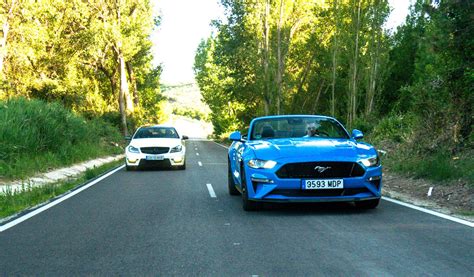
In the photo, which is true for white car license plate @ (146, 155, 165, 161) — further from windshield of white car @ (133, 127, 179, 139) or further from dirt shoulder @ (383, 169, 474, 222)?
dirt shoulder @ (383, 169, 474, 222)

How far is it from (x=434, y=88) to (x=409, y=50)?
31303mm

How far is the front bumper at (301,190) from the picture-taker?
7.37 meters

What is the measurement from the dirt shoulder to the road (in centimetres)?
61

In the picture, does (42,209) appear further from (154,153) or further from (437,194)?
(154,153)

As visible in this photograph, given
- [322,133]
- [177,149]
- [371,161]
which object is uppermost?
[322,133]

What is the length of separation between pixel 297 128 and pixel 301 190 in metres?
1.97

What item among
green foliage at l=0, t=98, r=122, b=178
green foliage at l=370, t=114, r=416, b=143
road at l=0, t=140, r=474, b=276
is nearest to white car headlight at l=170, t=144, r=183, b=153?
green foliage at l=0, t=98, r=122, b=178

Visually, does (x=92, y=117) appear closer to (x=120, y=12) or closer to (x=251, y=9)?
(x=120, y=12)

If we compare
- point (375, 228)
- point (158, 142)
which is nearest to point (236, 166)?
point (375, 228)

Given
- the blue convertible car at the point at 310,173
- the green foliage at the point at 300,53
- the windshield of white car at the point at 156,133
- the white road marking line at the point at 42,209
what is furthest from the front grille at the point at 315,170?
the green foliage at the point at 300,53

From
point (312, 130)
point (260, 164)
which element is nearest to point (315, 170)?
point (260, 164)

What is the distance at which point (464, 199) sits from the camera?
8.85 meters

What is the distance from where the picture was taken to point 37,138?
53.6ft

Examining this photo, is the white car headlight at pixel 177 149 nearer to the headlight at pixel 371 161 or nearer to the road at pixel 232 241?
the road at pixel 232 241
